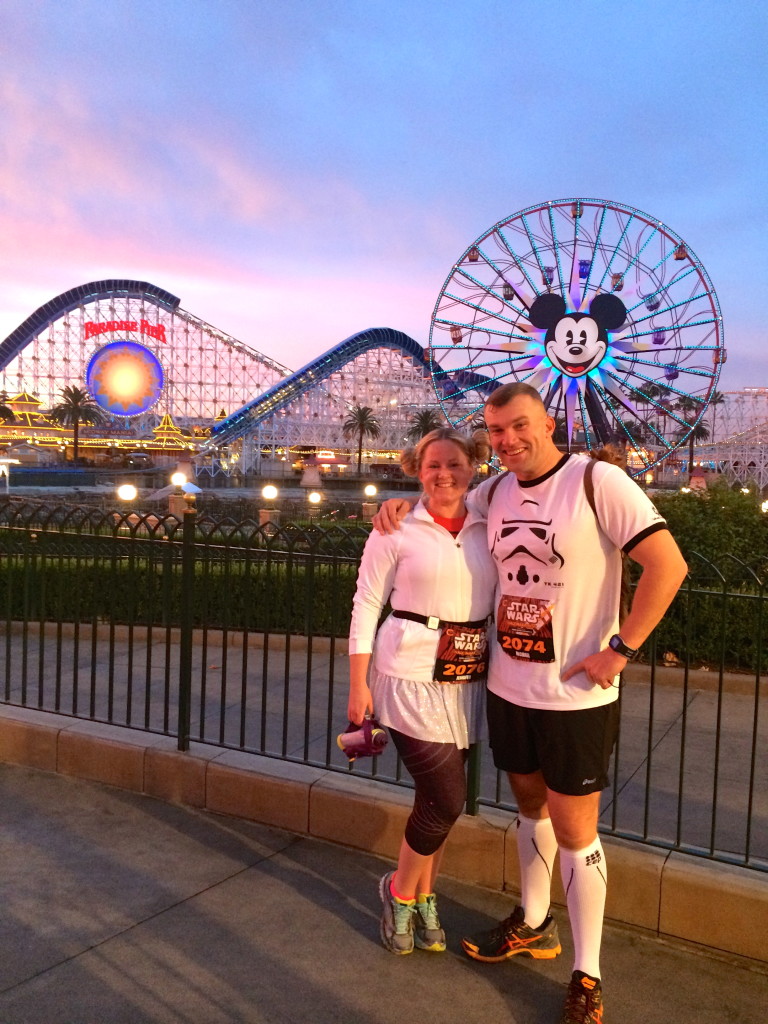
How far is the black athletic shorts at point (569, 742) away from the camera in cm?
262

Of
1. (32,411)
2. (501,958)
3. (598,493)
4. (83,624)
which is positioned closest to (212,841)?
(501,958)

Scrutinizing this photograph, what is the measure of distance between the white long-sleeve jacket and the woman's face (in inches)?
3.8

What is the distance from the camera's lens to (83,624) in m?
8.70

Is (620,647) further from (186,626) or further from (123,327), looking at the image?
(123,327)

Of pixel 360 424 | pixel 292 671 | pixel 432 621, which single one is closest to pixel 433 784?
pixel 432 621

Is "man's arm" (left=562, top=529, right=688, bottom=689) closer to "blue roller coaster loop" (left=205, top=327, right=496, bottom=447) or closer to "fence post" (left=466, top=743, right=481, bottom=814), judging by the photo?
"fence post" (left=466, top=743, right=481, bottom=814)

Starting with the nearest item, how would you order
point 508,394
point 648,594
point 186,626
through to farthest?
point 648,594
point 508,394
point 186,626

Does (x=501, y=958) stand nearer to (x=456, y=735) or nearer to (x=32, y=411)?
(x=456, y=735)

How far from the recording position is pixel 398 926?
3.08 m

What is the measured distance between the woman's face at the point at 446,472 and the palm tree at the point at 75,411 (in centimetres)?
5863

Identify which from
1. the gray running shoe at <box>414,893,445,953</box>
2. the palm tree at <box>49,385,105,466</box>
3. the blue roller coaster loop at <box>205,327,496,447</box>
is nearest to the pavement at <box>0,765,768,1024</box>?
the gray running shoe at <box>414,893,445,953</box>

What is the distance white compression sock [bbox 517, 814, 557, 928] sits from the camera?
9.73 ft

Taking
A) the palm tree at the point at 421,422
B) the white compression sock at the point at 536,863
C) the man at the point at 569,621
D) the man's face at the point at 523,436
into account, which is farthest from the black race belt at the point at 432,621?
the palm tree at the point at 421,422

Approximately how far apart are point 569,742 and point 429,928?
1018 mm
